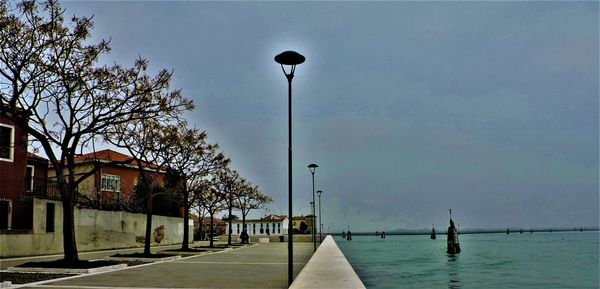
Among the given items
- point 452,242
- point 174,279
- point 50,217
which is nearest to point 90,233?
point 50,217

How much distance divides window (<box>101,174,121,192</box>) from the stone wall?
8.09 meters

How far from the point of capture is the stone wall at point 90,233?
84.5 feet

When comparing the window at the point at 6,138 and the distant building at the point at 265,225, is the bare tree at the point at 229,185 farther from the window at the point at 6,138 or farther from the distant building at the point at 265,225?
the distant building at the point at 265,225

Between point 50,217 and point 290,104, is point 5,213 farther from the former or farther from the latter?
point 290,104

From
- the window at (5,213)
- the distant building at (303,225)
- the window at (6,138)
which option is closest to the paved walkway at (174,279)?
the window at (5,213)

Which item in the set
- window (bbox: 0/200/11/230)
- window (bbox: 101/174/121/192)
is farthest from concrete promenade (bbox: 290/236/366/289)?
window (bbox: 101/174/121/192)

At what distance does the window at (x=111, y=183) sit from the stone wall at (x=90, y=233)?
26.6ft

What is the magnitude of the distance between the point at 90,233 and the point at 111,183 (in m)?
20.6

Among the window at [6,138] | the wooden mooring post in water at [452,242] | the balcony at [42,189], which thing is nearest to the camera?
the window at [6,138]

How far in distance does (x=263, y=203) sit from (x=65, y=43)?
4642 centimetres

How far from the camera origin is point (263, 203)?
6366 centimetres

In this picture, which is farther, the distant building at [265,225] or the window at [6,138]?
the distant building at [265,225]

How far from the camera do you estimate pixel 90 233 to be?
107 feet

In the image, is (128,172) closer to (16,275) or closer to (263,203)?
(263,203)
